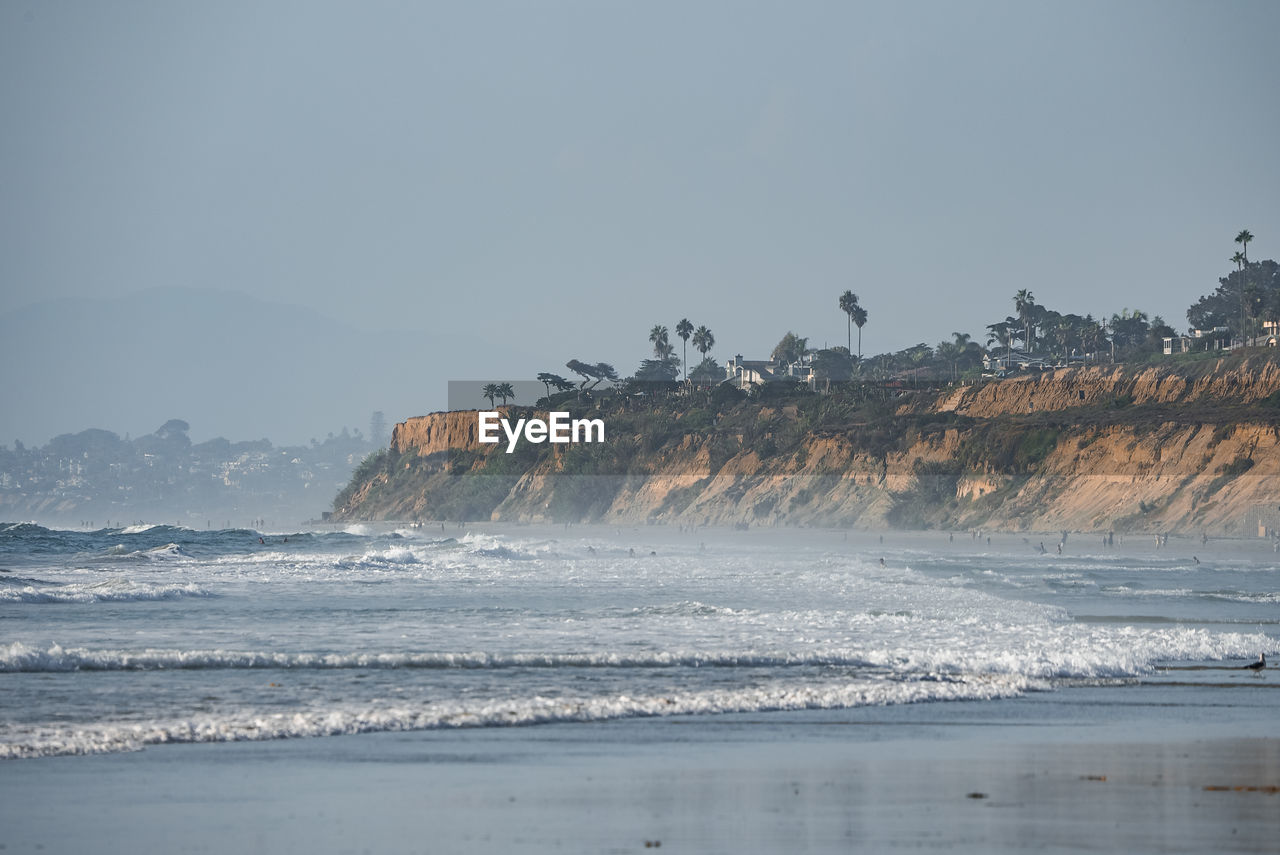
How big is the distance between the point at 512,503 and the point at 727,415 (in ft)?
87.9

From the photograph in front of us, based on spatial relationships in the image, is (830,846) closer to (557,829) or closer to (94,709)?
(557,829)

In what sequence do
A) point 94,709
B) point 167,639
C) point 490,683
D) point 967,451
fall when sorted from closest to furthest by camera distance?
point 94,709 → point 490,683 → point 167,639 → point 967,451

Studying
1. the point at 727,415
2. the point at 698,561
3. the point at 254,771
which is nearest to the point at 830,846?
the point at 254,771

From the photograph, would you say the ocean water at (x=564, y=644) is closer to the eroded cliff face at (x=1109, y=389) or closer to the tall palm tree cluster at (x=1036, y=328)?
the eroded cliff face at (x=1109, y=389)

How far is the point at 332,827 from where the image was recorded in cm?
979

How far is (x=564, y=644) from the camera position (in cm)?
2095

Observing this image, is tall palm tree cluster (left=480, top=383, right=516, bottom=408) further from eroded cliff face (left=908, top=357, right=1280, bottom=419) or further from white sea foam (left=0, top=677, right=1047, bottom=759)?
white sea foam (left=0, top=677, right=1047, bottom=759)

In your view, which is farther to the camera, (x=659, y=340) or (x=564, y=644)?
(x=659, y=340)

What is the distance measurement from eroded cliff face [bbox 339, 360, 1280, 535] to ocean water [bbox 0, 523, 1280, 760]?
123 ft

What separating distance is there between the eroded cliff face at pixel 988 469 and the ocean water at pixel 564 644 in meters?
37.5

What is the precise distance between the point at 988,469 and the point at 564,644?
8135 cm

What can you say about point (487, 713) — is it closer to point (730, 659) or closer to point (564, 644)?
point (730, 659)
